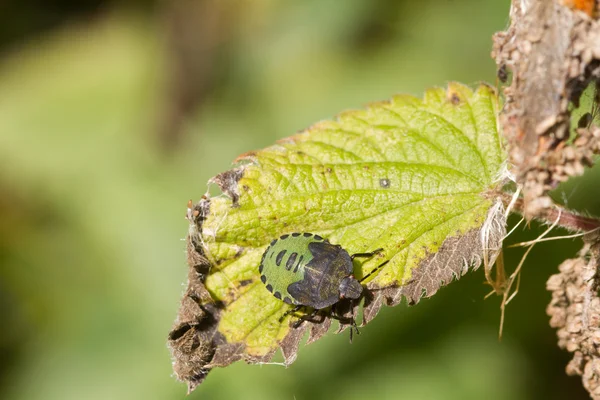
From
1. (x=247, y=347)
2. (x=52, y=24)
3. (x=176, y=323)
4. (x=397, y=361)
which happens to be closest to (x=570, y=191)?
(x=397, y=361)

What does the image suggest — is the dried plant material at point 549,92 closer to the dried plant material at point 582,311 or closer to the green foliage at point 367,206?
the dried plant material at point 582,311

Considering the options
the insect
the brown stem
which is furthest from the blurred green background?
the brown stem

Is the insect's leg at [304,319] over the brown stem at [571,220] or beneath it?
beneath

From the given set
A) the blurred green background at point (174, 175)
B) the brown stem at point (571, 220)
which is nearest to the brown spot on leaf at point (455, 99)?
the brown stem at point (571, 220)

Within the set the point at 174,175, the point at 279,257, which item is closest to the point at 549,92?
the point at 279,257

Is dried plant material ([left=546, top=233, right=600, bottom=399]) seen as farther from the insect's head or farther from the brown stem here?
the insect's head

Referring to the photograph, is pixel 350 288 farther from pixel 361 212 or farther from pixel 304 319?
pixel 361 212
